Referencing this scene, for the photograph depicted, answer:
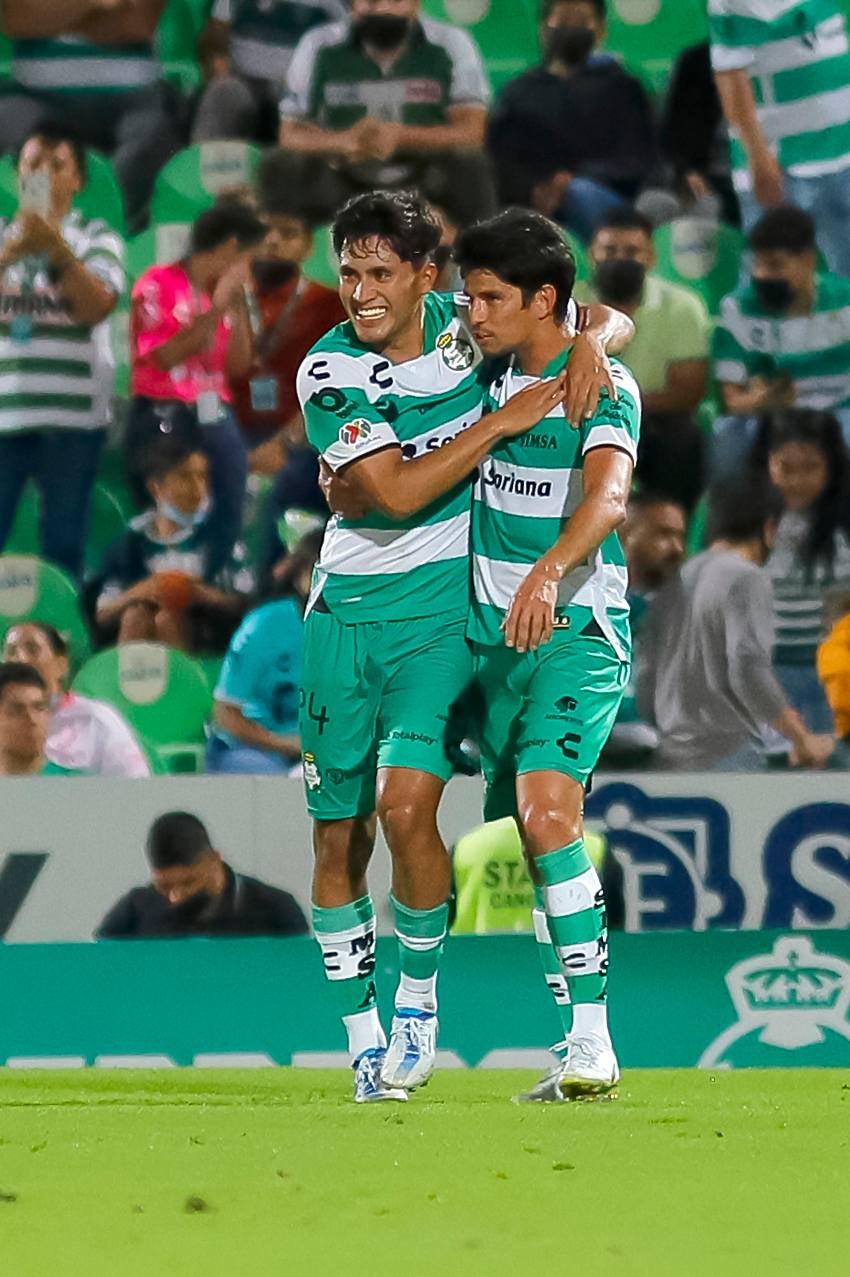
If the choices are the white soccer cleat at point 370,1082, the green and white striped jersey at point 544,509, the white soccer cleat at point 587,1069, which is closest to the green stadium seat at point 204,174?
the green and white striped jersey at point 544,509

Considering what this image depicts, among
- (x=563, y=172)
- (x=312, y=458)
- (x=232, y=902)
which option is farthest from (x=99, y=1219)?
(x=563, y=172)

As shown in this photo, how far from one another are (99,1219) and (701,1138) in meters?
1.48

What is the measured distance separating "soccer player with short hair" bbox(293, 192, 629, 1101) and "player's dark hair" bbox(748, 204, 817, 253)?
460 centimetres

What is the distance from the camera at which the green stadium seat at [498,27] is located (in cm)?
1007

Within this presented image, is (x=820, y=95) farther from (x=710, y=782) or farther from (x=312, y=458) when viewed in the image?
(x=710, y=782)

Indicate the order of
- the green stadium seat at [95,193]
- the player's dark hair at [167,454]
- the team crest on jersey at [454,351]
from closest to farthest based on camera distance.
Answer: the team crest on jersey at [454,351], the player's dark hair at [167,454], the green stadium seat at [95,193]

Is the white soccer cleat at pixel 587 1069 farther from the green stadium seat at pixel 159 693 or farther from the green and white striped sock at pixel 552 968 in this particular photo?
the green stadium seat at pixel 159 693

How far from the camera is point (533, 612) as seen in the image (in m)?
4.65

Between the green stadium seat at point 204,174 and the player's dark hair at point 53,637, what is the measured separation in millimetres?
2110

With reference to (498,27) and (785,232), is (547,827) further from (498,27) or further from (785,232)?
(498,27)

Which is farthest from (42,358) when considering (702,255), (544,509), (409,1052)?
(409,1052)

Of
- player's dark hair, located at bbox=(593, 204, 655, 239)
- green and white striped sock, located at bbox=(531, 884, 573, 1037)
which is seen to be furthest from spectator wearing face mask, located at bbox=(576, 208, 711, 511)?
green and white striped sock, located at bbox=(531, 884, 573, 1037)

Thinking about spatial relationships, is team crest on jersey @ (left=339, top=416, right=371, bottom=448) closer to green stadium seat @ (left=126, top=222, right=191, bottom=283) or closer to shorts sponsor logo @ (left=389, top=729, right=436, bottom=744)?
shorts sponsor logo @ (left=389, top=729, right=436, bottom=744)

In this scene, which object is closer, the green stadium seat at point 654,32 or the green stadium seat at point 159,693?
the green stadium seat at point 159,693
